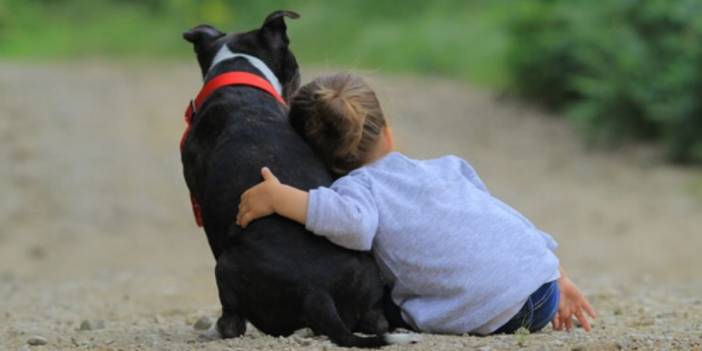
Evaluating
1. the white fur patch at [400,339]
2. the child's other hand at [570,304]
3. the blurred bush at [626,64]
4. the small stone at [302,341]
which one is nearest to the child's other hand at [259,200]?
the small stone at [302,341]

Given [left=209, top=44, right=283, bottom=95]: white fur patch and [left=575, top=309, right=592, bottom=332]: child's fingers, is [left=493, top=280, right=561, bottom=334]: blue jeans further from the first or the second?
[left=209, top=44, right=283, bottom=95]: white fur patch

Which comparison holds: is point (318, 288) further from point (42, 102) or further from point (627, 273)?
point (42, 102)

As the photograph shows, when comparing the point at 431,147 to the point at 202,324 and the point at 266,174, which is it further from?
the point at 266,174

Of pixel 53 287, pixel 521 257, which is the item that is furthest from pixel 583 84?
pixel 521 257

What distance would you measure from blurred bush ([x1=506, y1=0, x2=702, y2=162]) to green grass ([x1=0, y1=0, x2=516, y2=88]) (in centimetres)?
132

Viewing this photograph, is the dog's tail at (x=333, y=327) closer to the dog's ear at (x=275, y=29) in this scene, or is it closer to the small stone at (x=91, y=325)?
the dog's ear at (x=275, y=29)

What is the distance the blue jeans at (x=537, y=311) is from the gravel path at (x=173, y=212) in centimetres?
14

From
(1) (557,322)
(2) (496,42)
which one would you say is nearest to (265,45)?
(1) (557,322)

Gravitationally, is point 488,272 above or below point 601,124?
below

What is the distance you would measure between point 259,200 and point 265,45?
3.09 ft

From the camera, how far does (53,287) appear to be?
8.59 m

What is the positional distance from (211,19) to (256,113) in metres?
14.7

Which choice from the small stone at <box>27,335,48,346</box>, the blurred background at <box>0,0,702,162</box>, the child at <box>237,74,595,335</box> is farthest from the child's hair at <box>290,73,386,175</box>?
the blurred background at <box>0,0,702,162</box>

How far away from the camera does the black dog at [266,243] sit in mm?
4379
